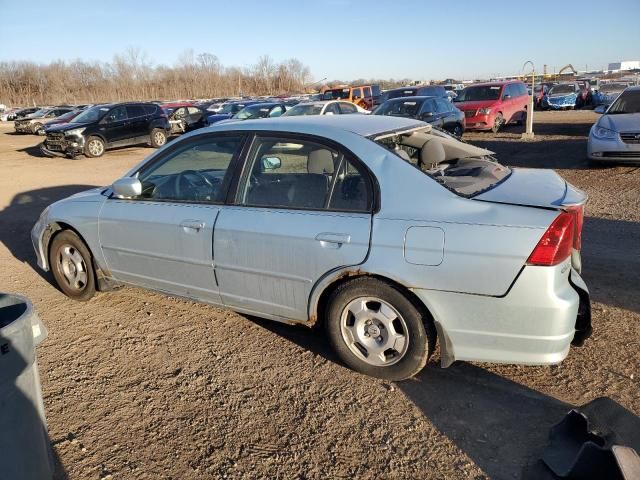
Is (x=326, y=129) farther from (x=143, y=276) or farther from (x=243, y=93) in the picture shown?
(x=243, y=93)

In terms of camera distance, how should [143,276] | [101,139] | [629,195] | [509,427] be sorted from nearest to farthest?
[509,427]
[143,276]
[629,195]
[101,139]

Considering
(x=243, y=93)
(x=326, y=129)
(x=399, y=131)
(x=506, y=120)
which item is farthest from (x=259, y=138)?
(x=243, y=93)

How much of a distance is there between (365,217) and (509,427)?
1422mm

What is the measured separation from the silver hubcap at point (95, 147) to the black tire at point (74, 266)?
13688 millimetres

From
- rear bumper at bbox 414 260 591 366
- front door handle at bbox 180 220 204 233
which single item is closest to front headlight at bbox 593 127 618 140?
rear bumper at bbox 414 260 591 366

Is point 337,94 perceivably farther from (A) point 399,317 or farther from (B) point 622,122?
(A) point 399,317

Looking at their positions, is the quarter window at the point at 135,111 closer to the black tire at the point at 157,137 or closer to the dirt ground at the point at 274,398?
the black tire at the point at 157,137

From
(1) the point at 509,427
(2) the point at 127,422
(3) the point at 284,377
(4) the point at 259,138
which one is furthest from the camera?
(4) the point at 259,138

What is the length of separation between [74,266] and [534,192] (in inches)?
158

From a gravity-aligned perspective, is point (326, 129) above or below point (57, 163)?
above

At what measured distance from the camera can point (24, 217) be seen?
855 centimetres

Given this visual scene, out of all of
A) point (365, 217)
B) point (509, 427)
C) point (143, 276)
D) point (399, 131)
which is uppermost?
point (399, 131)

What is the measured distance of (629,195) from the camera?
7.73 meters

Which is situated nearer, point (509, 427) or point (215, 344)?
point (509, 427)
